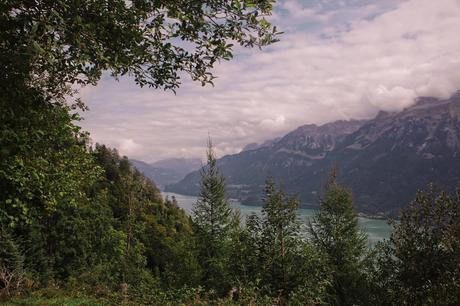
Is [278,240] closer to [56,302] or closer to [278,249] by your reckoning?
[278,249]

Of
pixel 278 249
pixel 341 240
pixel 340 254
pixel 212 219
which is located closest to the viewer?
pixel 278 249

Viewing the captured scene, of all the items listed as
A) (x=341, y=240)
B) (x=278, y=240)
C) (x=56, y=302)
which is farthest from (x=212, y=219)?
(x=56, y=302)

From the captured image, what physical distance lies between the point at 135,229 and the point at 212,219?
1364 centimetres

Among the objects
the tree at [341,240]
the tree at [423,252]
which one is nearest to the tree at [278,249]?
the tree at [423,252]

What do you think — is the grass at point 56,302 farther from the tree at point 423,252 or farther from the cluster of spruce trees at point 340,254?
the tree at point 423,252

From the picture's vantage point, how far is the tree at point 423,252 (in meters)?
25.8

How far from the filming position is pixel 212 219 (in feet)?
125

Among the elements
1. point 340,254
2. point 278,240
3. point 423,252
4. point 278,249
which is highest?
point 278,240

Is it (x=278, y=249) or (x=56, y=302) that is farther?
(x=278, y=249)

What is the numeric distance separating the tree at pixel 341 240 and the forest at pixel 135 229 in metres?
0.12

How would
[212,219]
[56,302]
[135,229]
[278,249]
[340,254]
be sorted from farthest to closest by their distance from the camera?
[135,229] → [212,219] → [340,254] → [278,249] → [56,302]

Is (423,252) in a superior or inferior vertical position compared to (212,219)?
inferior

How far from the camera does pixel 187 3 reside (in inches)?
274

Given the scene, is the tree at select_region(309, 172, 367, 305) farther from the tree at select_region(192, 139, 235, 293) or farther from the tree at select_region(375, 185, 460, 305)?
the tree at select_region(192, 139, 235, 293)
